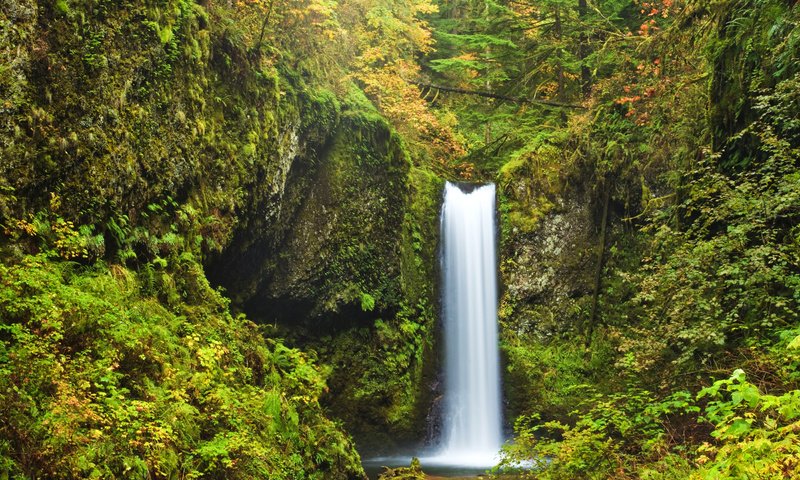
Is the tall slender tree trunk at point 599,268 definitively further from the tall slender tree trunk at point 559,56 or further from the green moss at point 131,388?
the green moss at point 131,388

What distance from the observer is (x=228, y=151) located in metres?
9.03

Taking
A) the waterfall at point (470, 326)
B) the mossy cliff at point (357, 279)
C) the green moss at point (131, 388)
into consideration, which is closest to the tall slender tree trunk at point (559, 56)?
the waterfall at point (470, 326)

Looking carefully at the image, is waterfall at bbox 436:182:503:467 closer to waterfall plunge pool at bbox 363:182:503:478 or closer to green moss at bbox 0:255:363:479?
waterfall plunge pool at bbox 363:182:503:478

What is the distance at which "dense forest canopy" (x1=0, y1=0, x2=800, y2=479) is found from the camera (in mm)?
4750

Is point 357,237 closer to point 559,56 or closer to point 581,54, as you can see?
point 559,56

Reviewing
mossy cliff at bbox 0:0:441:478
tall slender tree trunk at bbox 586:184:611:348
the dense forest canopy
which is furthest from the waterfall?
tall slender tree trunk at bbox 586:184:611:348

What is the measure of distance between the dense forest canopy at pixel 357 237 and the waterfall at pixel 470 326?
441mm

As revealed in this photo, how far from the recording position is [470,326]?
45.6 ft

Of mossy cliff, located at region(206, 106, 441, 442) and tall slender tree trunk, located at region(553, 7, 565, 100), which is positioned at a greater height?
tall slender tree trunk, located at region(553, 7, 565, 100)

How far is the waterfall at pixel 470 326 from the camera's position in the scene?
13.1 meters

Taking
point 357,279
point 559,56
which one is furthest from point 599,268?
point 559,56

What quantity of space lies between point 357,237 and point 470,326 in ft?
11.3

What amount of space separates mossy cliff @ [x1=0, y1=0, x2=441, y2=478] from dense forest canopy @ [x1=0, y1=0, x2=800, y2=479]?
0.04 metres

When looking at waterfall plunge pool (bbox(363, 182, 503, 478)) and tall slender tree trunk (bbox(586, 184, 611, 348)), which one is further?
tall slender tree trunk (bbox(586, 184, 611, 348))
